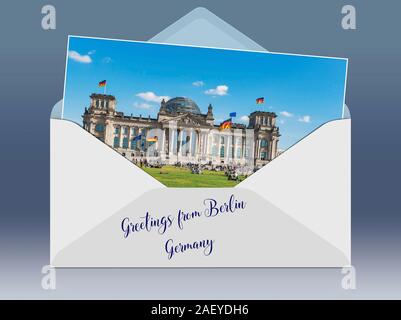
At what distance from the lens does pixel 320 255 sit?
4.98 meters

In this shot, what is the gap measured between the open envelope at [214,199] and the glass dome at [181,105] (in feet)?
1.56

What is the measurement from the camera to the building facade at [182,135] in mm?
4762

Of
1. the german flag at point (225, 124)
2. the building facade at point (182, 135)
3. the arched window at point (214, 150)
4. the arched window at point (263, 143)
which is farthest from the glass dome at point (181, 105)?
the arched window at point (263, 143)

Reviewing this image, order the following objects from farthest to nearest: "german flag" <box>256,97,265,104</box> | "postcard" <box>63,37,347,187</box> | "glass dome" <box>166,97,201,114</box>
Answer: "german flag" <box>256,97,265,104</box> < "glass dome" <box>166,97,201,114</box> < "postcard" <box>63,37,347,187</box>

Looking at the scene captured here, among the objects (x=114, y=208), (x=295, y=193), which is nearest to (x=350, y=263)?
(x=295, y=193)

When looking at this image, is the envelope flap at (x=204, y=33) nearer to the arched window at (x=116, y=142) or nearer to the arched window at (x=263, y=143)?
the arched window at (x=263, y=143)

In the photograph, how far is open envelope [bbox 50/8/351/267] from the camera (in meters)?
4.73

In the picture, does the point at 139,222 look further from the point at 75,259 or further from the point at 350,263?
the point at 350,263

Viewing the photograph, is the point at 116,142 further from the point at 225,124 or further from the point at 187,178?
the point at 225,124

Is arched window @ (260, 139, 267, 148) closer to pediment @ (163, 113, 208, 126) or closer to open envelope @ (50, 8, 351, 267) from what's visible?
open envelope @ (50, 8, 351, 267)

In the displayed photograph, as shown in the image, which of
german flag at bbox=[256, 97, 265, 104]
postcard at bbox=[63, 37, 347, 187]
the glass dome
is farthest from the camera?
german flag at bbox=[256, 97, 265, 104]

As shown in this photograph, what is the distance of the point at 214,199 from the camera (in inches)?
190

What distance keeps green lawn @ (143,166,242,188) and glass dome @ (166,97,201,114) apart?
46 cm

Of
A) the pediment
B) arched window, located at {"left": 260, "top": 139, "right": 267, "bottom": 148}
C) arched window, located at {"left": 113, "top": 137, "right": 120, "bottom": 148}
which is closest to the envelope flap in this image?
the pediment
